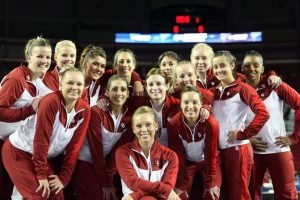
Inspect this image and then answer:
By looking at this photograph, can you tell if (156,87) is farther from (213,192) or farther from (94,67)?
(213,192)

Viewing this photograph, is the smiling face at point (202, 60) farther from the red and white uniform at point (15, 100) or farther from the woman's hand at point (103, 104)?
the red and white uniform at point (15, 100)

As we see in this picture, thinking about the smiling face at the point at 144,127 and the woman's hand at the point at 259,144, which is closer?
the smiling face at the point at 144,127

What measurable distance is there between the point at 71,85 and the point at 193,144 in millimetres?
1141

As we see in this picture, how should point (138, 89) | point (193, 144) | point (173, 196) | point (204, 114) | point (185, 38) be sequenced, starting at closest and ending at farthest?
1. point (173, 196)
2. point (204, 114)
3. point (193, 144)
4. point (138, 89)
5. point (185, 38)

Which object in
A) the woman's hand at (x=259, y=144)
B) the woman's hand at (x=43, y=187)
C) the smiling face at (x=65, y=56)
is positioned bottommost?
the woman's hand at (x=43, y=187)

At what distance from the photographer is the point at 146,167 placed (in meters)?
3.48

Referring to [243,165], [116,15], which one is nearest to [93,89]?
[243,165]

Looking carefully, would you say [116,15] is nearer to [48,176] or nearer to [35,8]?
[35,8]

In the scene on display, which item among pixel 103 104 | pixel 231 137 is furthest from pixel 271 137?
pixel 103 104

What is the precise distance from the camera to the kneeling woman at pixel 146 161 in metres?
3.36

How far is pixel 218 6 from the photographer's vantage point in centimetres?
1296

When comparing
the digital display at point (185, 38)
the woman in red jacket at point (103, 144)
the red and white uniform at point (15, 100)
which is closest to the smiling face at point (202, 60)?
the woman in red jacket at point (103, 144)

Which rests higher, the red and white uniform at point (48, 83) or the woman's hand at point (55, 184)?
the red and white uniform at point (48, 83)

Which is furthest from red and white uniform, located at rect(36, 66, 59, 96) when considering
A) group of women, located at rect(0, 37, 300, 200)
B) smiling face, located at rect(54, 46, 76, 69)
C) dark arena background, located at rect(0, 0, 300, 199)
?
dark arena background, located at rect(0, 0, 300, 199)
